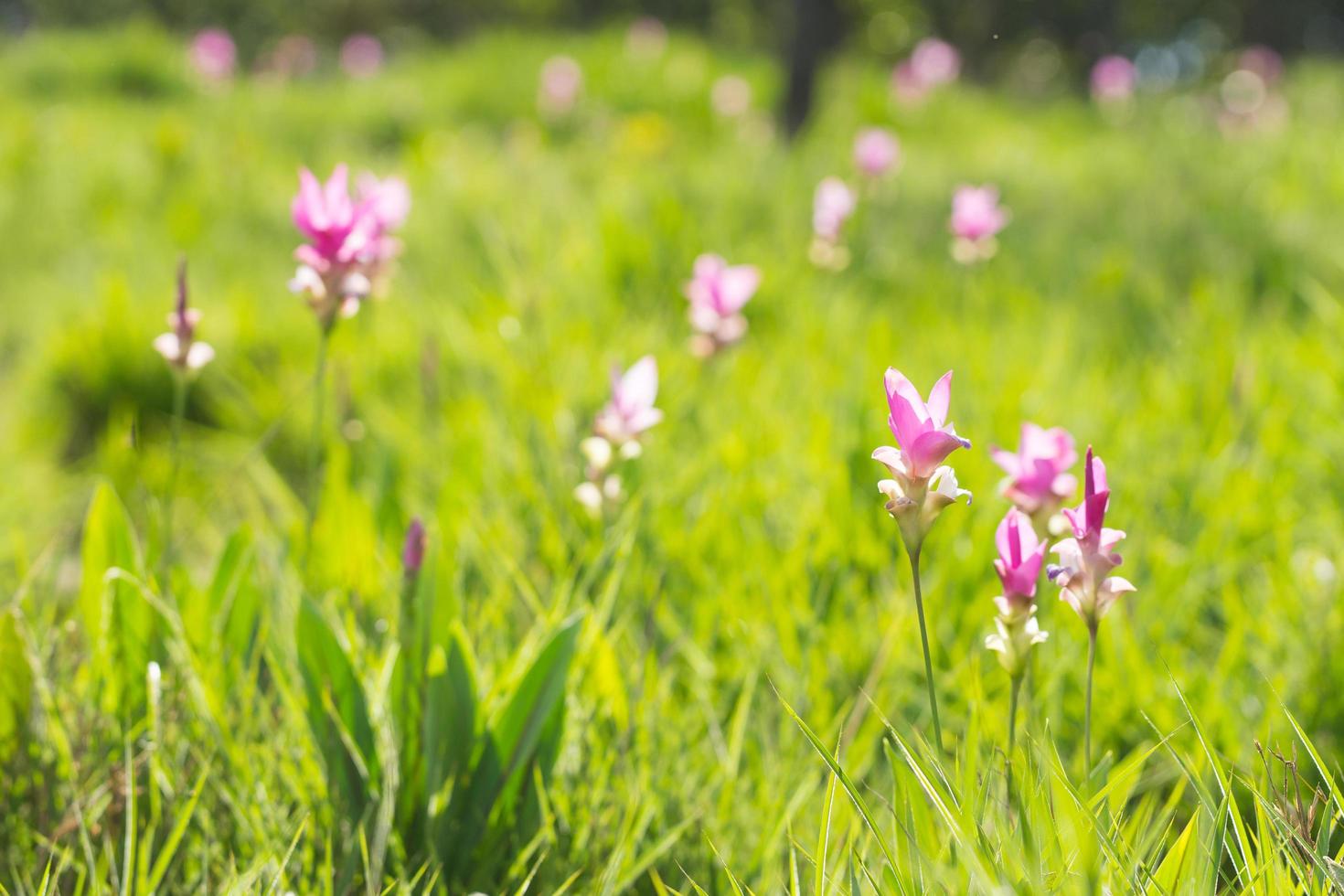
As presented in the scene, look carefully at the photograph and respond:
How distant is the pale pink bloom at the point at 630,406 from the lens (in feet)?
4.80

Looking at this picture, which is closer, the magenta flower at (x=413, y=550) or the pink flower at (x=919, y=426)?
the pink flower at (x=919, y=426)

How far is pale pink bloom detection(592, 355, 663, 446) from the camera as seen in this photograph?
4.80ft

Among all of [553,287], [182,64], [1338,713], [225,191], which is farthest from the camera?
[182,64]

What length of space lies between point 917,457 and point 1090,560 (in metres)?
0.18

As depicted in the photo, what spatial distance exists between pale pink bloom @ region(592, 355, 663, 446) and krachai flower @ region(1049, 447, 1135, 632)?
2.17ft

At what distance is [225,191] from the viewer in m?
4.48

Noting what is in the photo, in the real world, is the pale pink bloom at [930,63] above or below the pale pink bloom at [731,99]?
above

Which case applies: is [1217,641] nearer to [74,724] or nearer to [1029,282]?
[74,724]

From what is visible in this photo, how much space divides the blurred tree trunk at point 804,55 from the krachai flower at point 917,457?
5.30 meters

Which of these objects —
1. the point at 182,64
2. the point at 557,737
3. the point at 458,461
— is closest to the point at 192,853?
the point at 557,737

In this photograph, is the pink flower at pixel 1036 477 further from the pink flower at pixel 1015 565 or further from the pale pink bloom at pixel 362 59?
the pale pink bloom at pixel 362 59

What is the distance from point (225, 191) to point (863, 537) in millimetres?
3676

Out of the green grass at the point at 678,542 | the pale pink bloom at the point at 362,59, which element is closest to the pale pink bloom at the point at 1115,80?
the green grass at the point at 678,542

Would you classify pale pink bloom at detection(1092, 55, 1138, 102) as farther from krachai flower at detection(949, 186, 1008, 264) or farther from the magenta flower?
the magenta flower
